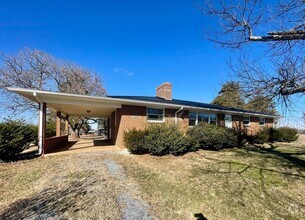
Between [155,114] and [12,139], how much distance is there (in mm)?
8298

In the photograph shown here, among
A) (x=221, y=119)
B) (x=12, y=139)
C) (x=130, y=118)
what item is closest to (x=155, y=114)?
(x=130, y=118)

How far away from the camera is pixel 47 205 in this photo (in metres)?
4.05

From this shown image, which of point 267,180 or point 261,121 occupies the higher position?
point 261,121

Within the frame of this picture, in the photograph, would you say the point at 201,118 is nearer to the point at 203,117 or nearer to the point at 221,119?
the point at 203,117

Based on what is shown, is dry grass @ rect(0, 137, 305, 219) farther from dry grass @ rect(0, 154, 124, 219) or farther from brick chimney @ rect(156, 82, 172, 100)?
brick chimney @ rect(156, 82, 172, 100)

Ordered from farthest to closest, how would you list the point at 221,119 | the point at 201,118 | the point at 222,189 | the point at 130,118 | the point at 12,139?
the point at 221,119, the point at 201,118, the point at 130,118, the point at 12,139, the point at 222,189

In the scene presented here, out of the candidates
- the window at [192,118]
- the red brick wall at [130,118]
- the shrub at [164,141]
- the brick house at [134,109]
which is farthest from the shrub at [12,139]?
the window at [192,118]

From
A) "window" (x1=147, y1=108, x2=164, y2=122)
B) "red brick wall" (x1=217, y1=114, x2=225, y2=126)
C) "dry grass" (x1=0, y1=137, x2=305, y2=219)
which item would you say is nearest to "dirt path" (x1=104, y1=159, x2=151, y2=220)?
"dry grass" (x1=0, y1=137, x2=305, y2=219)

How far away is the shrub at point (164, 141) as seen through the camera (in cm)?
931

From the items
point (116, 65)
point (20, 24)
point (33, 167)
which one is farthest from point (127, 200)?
point (116, 65)

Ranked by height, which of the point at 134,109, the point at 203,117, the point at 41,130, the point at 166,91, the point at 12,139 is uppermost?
the point at 166,91

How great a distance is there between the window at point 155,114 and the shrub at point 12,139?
7.29 meters

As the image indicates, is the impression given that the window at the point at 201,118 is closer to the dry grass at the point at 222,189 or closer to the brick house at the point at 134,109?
the brick house at the point at 134,109

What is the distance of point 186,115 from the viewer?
1430cm
